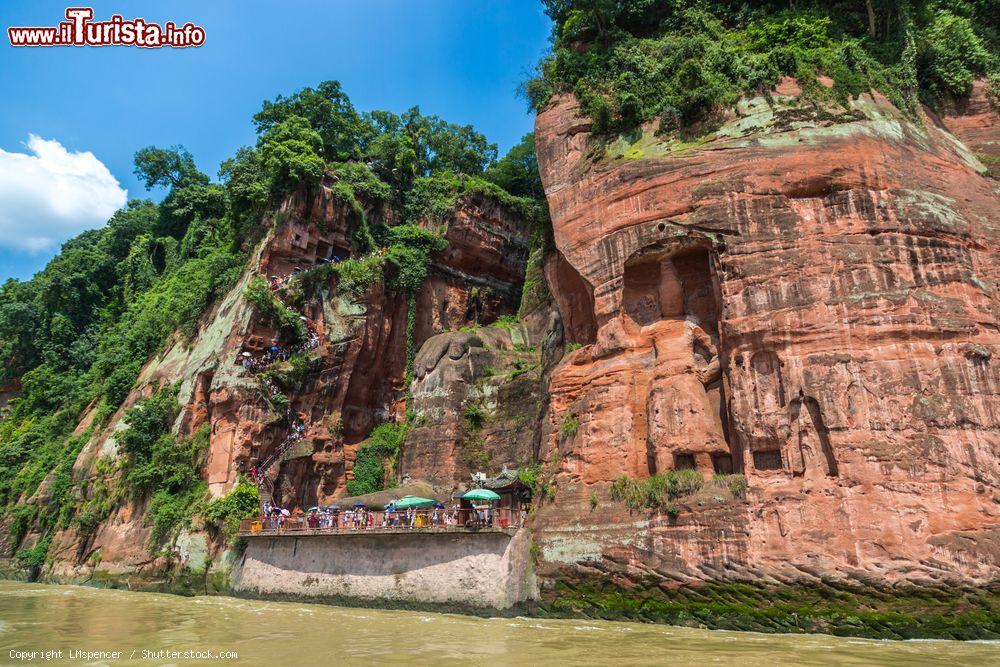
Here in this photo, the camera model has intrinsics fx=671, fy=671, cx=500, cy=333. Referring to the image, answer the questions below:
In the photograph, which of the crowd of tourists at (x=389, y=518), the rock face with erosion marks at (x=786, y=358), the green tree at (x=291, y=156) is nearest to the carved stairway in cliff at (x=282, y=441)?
the crowd of tourists at (x=389, y=518)

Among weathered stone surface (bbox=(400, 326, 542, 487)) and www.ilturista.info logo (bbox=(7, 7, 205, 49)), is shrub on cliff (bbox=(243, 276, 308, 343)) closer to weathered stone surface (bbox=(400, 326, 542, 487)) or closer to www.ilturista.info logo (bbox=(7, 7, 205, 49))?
weathered stone surface (bbox=(400, 326, 542, 487))

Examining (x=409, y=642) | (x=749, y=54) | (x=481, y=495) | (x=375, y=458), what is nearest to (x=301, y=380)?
(x=375, y=458)

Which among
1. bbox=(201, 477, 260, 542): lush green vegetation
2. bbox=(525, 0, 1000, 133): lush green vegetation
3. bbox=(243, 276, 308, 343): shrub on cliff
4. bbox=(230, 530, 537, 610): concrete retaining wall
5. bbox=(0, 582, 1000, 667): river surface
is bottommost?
bbox=(0, 582, 1000, 667): river surface

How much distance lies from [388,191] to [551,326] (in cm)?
1470

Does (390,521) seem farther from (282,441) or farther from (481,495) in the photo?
(282,441)

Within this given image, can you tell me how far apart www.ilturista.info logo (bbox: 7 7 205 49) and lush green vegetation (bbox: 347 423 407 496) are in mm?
16943

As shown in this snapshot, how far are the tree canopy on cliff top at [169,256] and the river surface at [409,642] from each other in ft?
37.4

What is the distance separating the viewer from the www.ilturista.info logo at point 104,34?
613 inches

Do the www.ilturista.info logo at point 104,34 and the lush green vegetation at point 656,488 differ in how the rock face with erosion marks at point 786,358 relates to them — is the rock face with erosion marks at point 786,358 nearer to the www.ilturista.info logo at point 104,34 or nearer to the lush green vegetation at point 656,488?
the lush green vegetation at point 656,488

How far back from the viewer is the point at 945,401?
1367 centimetres

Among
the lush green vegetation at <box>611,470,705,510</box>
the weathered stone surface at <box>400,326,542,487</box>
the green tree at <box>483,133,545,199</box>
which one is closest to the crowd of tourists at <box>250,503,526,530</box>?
the lush green vegetation at <box>611,470,705,510</box>

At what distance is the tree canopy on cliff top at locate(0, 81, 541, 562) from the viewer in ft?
108

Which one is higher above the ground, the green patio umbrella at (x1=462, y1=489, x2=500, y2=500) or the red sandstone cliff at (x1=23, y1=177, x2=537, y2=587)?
the red sandstone cliff at (x1=23, y1=177, x2=537, y2=587)

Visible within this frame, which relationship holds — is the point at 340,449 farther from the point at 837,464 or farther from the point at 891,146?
the point at 891,146
